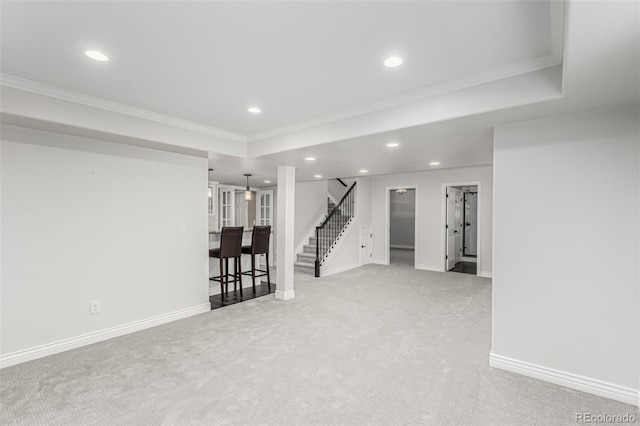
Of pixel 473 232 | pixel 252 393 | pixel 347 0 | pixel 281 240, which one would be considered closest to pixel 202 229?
pixel 281 240

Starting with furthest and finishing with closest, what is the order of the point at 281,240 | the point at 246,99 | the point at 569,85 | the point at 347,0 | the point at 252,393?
the point at 281,240, the point at 246,99, the point at 252,393, the point at 569,85, the point at 347,0

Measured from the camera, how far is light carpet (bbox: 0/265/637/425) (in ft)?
7.21

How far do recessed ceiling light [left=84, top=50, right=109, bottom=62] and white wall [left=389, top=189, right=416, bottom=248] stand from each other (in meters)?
10.6

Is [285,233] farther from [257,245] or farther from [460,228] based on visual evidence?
[460,228]

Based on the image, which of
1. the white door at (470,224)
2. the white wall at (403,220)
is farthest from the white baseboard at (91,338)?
the white wall at (403,220)

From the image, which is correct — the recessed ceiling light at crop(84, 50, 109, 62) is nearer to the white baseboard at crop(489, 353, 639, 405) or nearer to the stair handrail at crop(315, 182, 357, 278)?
the white baseboard at crop(489, 353, 639, 405)

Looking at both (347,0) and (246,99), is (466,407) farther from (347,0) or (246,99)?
(246,99)

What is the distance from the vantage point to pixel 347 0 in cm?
164

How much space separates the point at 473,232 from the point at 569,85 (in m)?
8.84

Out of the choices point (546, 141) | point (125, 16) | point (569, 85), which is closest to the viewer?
point (125, 16)

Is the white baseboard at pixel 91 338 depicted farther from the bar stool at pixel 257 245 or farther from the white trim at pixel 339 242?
the white trim at pixel 339 242

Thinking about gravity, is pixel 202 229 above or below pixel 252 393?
above

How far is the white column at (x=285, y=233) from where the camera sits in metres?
5.17

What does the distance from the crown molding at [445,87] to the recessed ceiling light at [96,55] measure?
1.99 m
